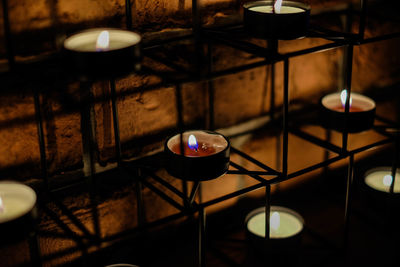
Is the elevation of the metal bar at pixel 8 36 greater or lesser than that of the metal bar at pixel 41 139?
greater

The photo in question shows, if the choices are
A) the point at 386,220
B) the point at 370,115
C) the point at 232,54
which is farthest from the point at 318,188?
the point at 232,54

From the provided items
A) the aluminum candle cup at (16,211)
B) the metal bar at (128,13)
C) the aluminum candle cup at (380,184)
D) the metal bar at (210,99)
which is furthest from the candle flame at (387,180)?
the aluminum candle cup at (16,211)

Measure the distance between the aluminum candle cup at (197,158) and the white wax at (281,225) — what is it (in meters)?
0.25

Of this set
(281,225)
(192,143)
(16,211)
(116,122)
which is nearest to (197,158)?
(192,143)

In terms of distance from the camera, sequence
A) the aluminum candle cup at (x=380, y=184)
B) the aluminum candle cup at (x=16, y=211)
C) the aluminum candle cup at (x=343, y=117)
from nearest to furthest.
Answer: the aluminum candle cup at (x=16, y=211), the aluminum candle cup at (x=343, y=117), the aluminum candle cup at (x=380, y=184)

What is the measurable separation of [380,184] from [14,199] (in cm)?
86

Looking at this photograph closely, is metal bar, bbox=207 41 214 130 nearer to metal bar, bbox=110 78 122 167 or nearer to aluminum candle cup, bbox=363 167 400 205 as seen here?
metal bar, bbox=110 78 122 167

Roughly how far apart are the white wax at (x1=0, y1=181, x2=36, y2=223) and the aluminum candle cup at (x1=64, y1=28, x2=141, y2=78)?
21cm

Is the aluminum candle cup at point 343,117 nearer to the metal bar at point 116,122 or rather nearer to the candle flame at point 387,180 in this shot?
the candle flame at point 387,180

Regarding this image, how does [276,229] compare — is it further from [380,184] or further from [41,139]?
[41,139]

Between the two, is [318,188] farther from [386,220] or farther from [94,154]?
[94,154]

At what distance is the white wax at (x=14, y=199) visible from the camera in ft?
2.72

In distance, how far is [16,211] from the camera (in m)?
0.83

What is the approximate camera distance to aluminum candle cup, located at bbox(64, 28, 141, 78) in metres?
0.78
